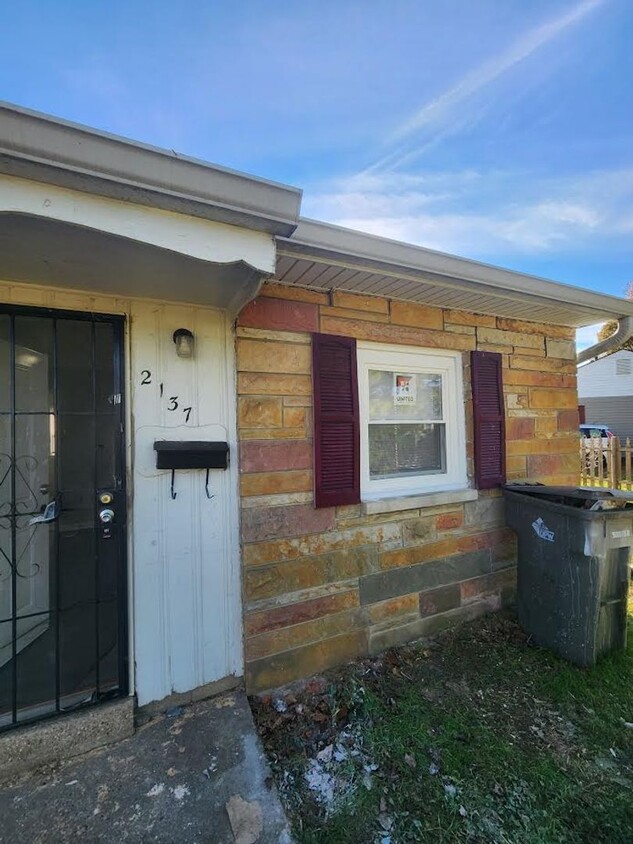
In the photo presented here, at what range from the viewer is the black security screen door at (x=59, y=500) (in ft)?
6.46

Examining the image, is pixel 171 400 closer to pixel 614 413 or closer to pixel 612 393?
pixel 614 413

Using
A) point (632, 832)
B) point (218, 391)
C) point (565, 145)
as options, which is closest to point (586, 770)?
point (632, 832)

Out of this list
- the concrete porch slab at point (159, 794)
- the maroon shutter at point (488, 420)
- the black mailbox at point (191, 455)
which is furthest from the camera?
the maroon shutter at point (488, 420)

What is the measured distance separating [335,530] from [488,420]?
5.77ft

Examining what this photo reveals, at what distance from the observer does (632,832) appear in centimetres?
152

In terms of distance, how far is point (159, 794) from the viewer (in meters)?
1.59

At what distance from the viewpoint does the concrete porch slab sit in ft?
4.71

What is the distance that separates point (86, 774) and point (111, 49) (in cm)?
453

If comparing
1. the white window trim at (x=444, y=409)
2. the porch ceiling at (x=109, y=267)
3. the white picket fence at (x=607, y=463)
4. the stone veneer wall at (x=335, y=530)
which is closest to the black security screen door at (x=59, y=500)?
the porch ceiling at (x=109, y=267)

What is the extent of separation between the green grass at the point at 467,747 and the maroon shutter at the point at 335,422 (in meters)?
1.26

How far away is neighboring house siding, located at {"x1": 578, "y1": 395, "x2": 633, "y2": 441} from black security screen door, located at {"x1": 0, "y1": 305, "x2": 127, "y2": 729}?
19628mm

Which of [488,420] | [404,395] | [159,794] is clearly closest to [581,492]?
[488,420]

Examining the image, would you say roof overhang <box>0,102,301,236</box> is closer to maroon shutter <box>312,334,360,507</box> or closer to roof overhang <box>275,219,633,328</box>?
roof overhang <box>275,219,633,328</box>

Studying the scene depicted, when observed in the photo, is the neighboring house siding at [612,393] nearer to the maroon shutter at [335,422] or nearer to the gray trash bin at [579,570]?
the gray trash bin at [579,570]
